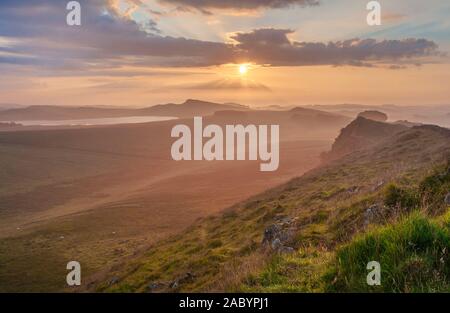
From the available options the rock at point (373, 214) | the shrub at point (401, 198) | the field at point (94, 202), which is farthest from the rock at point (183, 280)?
the field at point (94, 202)

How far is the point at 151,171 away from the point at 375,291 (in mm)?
125526

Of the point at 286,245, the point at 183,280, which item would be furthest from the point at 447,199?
the point at 183,280

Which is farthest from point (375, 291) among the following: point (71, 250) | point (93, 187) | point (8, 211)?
point (93, 187)

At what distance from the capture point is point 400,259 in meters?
5.85

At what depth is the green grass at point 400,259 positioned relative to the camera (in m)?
5.57

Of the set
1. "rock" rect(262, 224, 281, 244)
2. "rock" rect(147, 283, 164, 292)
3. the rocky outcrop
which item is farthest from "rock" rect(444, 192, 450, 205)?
"rock" rect(147, 283, 164, 292)

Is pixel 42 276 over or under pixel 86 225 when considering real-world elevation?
under

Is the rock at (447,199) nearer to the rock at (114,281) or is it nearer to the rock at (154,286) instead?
the rock at (154,286)

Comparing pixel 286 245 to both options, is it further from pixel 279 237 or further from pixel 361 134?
pixel 361 134

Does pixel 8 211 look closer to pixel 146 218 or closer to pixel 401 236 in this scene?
pixel 146 218

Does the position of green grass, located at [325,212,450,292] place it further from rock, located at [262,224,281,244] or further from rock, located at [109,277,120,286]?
rock, located at [109,277,120,286]

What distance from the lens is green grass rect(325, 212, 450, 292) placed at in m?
5.57

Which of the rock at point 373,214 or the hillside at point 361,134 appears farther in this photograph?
the hillside at point 361,134
